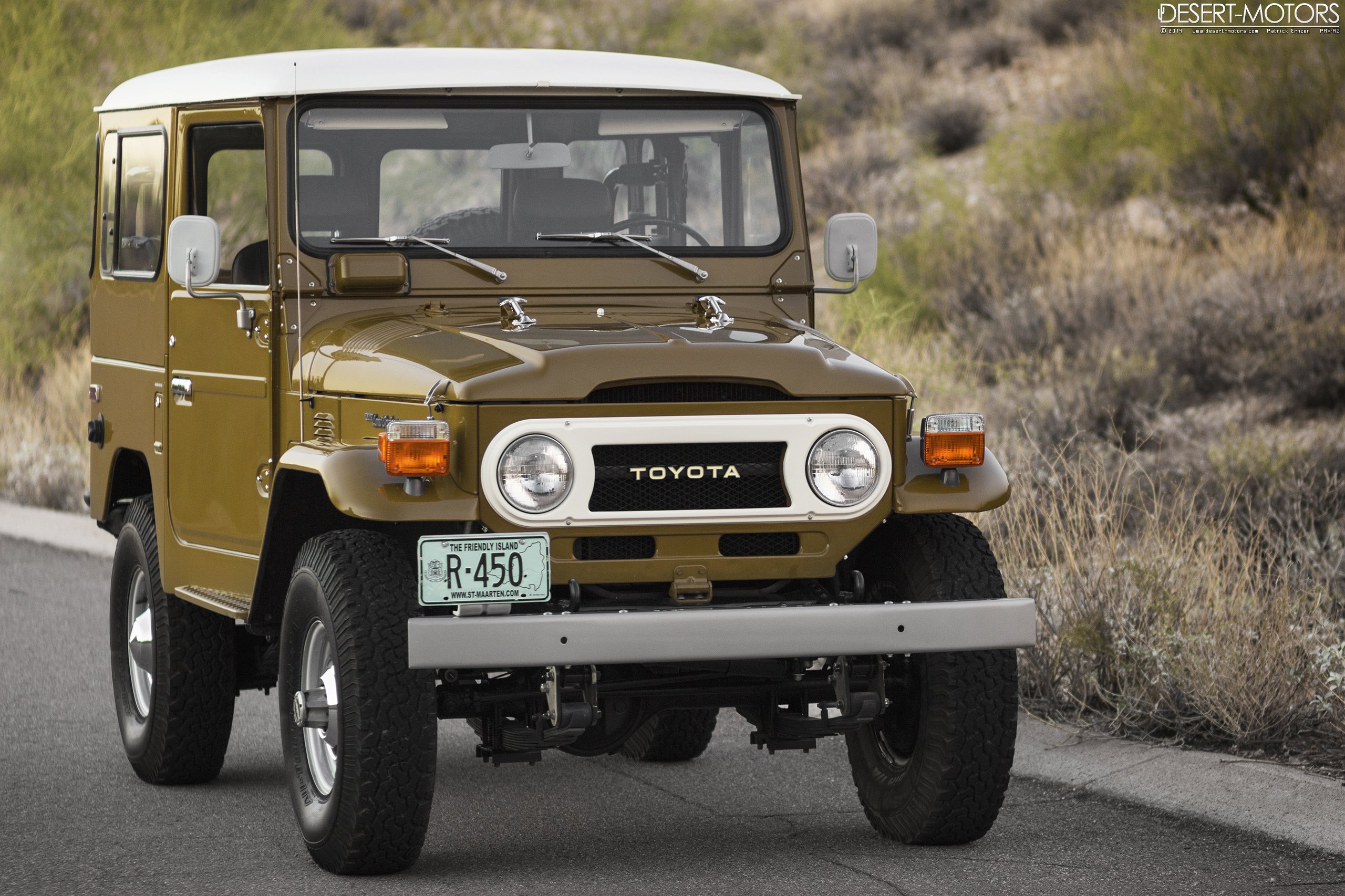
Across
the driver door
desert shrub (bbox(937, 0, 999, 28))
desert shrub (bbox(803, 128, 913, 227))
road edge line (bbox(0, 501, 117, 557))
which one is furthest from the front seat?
desert shrub (bbox(937, 0, 999, 28))

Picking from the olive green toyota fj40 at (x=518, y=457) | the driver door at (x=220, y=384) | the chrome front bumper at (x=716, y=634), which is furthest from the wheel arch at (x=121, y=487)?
the chrome front bumper at (x=716, y=634)

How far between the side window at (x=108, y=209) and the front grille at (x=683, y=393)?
3.05m

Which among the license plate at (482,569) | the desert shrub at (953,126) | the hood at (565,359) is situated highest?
the desert shrub at (953,126)

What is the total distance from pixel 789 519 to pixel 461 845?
1.51 metres

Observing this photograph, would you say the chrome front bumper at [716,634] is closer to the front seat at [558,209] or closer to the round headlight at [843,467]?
the round headlight at [843,467]

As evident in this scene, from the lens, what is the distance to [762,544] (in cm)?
569

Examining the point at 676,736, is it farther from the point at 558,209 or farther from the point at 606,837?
the point at 558,209

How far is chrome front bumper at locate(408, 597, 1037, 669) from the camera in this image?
201 inches

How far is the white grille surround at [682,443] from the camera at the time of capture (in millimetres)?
5387

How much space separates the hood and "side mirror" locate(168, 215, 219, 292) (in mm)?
409

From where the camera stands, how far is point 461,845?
20.1 feet

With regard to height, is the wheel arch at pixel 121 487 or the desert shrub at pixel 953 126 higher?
the desert shrub at pixel 953 126

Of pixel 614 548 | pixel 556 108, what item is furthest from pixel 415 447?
pixel 556 108

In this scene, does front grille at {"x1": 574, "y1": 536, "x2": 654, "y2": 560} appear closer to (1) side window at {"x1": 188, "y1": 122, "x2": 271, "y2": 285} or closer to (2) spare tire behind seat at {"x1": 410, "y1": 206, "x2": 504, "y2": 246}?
(2) spare tire behind seat at {"x1": 410, "y1": 206, "x2": 504, "y2": 246}
